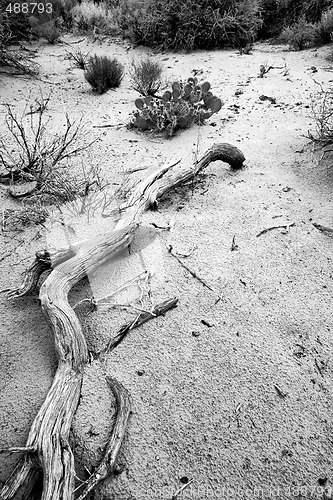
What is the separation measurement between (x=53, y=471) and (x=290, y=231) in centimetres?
206

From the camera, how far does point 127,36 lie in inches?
279

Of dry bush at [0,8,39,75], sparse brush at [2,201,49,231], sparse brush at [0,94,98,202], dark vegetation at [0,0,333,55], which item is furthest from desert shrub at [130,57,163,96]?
sparse brush at [2,201,49,231]

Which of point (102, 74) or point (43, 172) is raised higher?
point (102, 74)

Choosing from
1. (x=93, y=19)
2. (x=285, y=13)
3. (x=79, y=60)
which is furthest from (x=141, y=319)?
(x=285, y=13)

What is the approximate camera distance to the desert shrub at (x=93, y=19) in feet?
23.9

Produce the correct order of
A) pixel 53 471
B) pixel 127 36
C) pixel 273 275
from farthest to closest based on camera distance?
pixel 127 36
pixel 273 275
pixel 53 471

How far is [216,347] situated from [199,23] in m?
6.07

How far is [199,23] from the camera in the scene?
6.37m

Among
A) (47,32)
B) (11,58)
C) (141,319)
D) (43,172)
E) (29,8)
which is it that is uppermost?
(29,8)

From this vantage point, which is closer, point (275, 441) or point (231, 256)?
point (275, 441)

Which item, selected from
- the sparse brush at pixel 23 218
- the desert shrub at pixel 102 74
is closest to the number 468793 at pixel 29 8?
the desert shrub at pixel 102 74

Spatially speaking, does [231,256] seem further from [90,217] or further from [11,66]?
[11,66]

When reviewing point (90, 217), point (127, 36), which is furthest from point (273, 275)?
point (127, 36)

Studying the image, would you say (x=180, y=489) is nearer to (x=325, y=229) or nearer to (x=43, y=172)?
(x=325, y=229)
